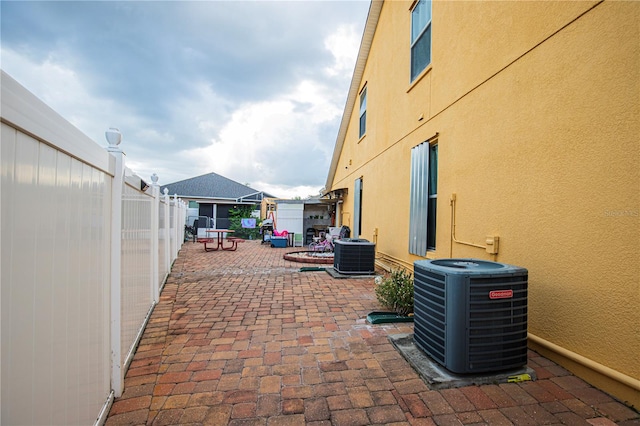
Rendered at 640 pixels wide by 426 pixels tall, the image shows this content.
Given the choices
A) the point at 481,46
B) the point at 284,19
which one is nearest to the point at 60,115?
the point at 481,46

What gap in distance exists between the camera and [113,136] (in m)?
2.11

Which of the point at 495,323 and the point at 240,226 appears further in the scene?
the point at 240,226

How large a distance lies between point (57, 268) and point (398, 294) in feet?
11.1

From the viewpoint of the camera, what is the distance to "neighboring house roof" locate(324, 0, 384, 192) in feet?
26.3

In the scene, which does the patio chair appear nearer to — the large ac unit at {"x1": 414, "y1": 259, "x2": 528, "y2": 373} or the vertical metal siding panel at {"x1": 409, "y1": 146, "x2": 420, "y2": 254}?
the vertical metal siding panel at {"x1": 409, "y1": 146, "x2": 420, "y2": 254}

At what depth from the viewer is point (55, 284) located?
1227 millimetres

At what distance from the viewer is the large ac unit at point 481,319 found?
7.25 feet

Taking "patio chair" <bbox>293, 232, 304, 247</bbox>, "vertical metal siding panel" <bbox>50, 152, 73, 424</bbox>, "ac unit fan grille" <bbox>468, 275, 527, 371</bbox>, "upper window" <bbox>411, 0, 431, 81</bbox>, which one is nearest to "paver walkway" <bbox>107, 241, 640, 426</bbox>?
"ac unit fan grille" <bbox>468, 275, 527, 371</bbox>

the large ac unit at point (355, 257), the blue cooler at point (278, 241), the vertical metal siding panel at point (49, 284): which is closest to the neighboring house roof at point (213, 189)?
the blue cooler at point (278, 241)

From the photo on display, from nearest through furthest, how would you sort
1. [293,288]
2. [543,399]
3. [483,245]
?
[543,399] → [483,245] → [293,288]

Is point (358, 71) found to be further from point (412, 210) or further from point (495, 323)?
point (495, 323)

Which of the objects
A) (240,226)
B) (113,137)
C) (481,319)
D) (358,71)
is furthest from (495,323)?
(240,226)

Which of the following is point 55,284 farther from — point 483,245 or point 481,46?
point 481,46

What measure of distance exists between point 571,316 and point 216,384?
2822mm
